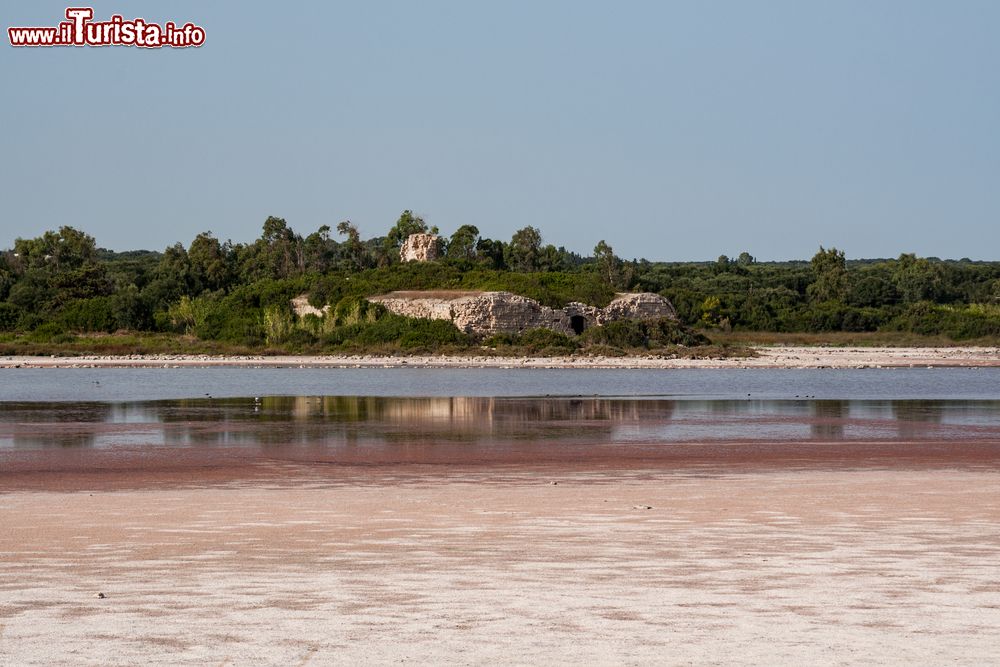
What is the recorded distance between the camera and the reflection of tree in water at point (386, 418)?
81.9 ft

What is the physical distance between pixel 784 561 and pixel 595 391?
3106 centimetres

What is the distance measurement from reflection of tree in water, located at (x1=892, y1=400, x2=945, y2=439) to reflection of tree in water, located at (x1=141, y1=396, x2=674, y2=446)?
550 centimetres

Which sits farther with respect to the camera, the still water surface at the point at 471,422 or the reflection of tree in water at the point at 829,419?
the reflection of tree in water at the point at 829,419

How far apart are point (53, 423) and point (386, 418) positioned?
7248 mm

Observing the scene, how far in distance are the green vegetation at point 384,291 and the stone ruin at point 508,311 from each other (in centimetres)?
99

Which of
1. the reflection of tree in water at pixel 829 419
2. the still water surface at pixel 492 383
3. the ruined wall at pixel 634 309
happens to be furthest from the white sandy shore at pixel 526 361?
the reflection of tree in water at pixel 829 419

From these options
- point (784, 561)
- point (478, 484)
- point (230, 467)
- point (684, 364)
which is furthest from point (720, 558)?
point (684, 364)

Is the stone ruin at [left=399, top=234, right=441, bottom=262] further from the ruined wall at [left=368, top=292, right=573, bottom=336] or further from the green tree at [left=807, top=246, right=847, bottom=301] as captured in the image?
the green tree at [left=807, top=246, right=847, bottom=301]

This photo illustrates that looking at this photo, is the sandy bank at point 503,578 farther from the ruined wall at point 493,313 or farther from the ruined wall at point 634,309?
the ruined wall at point 634,309

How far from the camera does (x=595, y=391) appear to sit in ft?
136

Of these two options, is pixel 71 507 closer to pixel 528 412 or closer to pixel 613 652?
pixel 613 652

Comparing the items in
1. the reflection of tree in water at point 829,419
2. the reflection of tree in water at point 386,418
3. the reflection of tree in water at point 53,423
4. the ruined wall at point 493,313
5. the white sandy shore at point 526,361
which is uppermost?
the ruined wall at point 493,313

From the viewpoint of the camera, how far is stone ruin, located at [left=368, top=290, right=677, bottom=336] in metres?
71.9

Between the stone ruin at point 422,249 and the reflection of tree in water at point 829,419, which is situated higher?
the stone ruin at point 422,249
